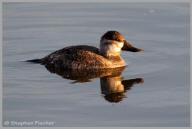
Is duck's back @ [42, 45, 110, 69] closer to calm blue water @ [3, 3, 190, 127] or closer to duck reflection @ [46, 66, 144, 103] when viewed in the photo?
duck reflection @ [46, 66, 144, 103]

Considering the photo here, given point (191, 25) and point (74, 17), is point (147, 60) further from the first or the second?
point (74, 17)

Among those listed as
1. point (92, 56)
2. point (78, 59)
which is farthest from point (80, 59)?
point (92, 56)

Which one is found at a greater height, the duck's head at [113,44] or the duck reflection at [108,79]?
the duck's head at [113,44]

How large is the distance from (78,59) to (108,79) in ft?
3.10

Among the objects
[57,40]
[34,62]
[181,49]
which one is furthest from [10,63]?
[181,49]

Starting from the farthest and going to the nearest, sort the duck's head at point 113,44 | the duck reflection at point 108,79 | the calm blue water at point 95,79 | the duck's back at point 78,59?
the duck's head at point 113,44 < the duck's back at point 78,59 < the duck reflection at point 108,79 < the calm blue water at point 95,79

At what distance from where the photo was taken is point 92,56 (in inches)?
464

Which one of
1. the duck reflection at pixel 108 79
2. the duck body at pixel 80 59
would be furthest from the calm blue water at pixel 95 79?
the duck body at pixel 80 59

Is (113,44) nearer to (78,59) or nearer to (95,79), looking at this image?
(78,59)

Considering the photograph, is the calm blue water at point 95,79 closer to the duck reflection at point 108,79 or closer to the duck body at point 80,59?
the duck reflection at point 108,79

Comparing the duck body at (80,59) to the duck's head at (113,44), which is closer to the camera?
the duck body at (80,59)

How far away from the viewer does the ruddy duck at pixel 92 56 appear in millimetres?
11663

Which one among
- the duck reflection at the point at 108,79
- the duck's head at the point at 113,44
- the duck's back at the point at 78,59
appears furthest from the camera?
the duck's head at the point at 113,44

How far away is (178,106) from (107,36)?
121 inches
